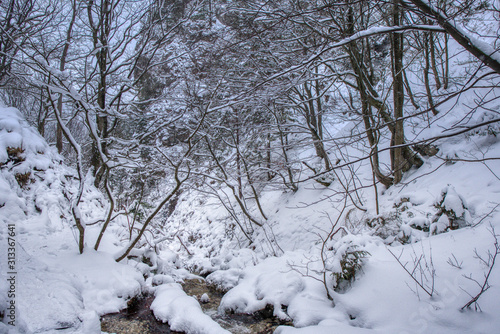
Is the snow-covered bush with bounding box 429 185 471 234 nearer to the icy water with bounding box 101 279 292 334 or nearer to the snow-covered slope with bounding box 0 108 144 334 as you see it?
the icy water with bounding box 101 279 292 334

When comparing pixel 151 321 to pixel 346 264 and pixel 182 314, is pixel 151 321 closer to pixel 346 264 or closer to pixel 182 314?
pixel 182 314

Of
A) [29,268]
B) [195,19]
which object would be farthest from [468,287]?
[195,19]

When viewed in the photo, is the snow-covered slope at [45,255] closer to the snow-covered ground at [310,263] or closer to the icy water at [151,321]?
the snow-covered ground at [310,263]

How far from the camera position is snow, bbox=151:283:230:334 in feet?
9.04

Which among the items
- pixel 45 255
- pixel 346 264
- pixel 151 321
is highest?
pixel 346 264

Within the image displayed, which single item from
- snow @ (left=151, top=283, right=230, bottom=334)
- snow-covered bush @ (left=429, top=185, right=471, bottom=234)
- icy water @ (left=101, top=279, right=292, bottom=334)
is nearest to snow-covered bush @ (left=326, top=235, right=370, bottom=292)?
icy water @ (left=101, top=279, right=292, bottom=334)

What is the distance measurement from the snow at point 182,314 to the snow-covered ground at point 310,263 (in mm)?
14

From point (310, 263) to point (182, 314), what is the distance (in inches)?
76.1

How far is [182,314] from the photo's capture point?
9.91ft

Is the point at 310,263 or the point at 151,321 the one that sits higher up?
the point at 310,263

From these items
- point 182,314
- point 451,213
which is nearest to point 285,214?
point 451,213

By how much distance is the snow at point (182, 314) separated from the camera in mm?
2756

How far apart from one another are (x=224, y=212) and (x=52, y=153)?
5.12m

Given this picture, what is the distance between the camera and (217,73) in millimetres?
5543
